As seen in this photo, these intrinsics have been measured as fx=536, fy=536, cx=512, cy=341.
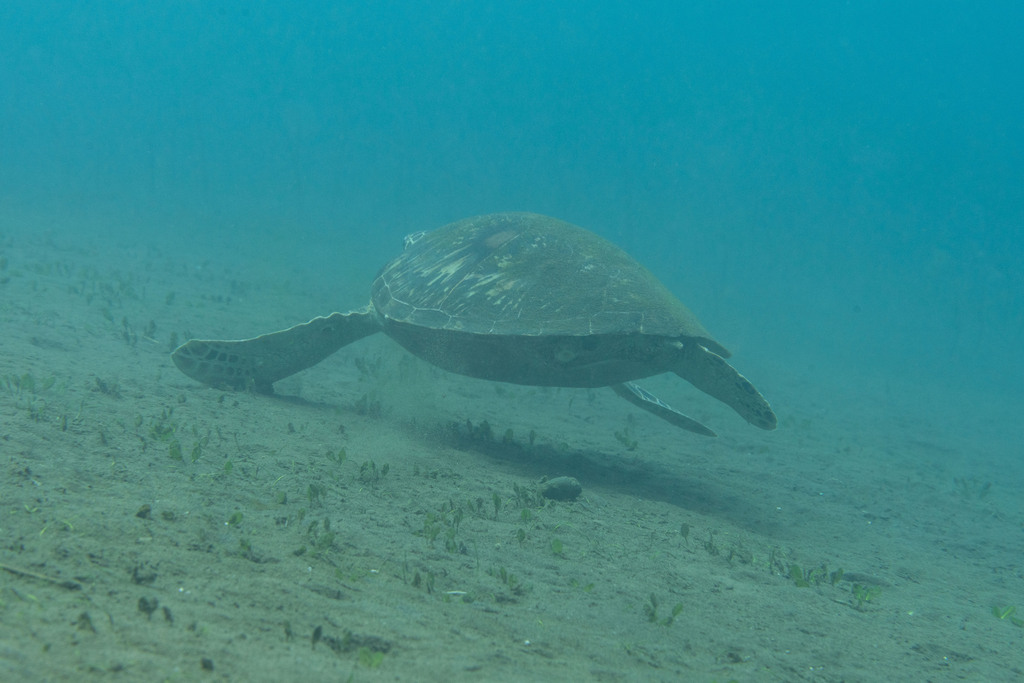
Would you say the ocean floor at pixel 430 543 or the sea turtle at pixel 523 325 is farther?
the sea turtle at pixel 523 325

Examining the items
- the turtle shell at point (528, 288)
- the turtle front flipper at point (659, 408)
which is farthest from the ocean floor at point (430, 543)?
the turtle shell at point (528, 288)

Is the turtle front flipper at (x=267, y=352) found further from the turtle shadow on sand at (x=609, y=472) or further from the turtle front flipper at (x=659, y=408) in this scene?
the turtle front flipper at (x=659, y=408)

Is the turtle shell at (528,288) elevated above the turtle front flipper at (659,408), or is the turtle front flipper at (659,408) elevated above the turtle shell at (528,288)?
the turtle shell at (528,288)

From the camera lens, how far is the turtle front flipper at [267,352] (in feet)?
18.9

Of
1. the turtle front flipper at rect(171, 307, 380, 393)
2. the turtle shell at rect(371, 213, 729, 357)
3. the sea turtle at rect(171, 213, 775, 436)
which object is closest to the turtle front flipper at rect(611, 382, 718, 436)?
the sea turtle at rect(171, 213, 775, 436)

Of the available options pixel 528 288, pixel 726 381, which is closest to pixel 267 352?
pixel 528 288

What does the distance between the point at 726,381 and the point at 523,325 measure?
2.05 meters

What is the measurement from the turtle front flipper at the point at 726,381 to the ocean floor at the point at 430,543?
95 cm

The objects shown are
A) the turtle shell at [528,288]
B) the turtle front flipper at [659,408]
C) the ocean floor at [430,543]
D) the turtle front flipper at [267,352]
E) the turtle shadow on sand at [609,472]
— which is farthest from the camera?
the turtle front flipper at [659,408]

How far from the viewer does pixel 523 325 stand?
481cm

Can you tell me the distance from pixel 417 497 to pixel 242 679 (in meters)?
2.19

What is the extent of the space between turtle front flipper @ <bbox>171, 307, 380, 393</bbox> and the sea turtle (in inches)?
0.5

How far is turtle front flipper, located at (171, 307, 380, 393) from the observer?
5758 millimetres

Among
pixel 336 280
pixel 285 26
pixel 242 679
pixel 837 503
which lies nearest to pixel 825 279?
pixel 336 280
